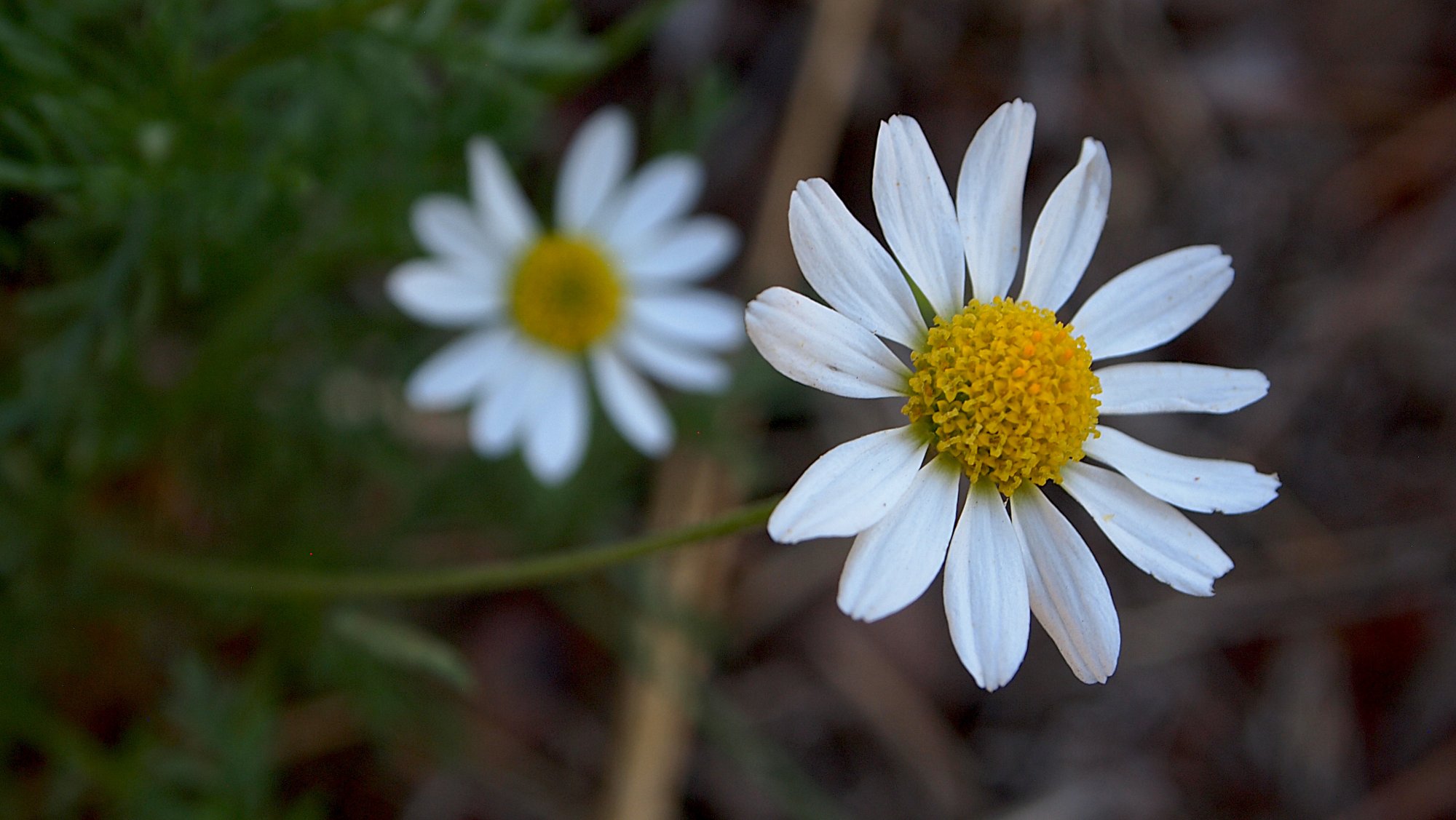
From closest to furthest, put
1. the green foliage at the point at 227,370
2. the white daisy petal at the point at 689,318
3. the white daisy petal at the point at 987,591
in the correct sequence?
the white daisy petal at the point at 987,591 < the green foliage at the point at 227,370 < the white daisy petal at the point at 689,318

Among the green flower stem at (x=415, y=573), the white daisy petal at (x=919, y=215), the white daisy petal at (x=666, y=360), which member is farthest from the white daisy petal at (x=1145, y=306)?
the white daisy petal at (x=666, y=360)

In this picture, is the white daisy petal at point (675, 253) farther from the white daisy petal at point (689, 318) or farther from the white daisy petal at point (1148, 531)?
the white daisy petal at point (1148, 531)

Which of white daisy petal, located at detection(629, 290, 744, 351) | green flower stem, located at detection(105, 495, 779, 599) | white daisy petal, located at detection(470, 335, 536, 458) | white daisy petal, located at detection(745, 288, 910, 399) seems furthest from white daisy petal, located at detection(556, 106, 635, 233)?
white daisy petal, located at detection(745, 288, 910, 399)

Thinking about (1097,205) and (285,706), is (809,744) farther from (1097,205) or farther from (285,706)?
(1097,205)

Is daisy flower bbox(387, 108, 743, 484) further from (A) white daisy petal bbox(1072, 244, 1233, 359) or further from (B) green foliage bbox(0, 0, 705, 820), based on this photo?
(A) white daisy petal bbox(1072, 244, 1233, 359)

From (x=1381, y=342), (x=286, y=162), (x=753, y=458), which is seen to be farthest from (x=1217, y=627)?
(x=286, y=162)

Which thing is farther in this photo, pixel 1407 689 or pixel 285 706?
pixel 1407 689

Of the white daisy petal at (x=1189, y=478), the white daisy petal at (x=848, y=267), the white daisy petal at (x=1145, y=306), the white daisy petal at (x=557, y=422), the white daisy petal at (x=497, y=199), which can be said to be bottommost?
the white daisy petal at (x=1189, y=478)
